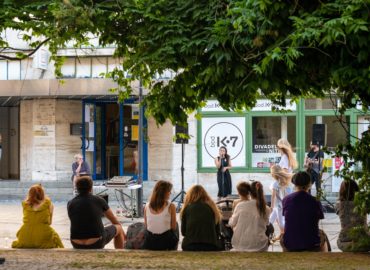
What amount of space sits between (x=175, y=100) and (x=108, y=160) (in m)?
16.9

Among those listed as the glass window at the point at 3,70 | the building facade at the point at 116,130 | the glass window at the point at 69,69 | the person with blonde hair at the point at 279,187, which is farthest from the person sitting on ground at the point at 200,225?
the glass window at the point at 3,70

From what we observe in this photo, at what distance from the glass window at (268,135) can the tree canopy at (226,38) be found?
14360 millimetres

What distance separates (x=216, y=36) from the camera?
8188 mm

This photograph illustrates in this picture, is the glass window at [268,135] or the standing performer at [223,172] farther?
the glass window at [268,135]

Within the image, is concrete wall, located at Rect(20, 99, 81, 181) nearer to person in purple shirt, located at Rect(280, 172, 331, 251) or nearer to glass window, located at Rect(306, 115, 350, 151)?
glass window, located at Rect(306, 115, 350, 151)

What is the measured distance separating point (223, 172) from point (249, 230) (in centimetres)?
1188

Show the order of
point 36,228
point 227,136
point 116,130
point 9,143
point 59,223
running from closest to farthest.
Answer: point 36,228 < point 59,223 < point 227,136 < point 116,130 < point 9,143

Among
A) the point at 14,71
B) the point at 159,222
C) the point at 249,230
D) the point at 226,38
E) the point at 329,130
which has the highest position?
the point at 14,71

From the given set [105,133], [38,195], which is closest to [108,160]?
[105,133]

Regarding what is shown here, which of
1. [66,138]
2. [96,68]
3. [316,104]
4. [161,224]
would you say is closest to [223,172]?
[316,104]

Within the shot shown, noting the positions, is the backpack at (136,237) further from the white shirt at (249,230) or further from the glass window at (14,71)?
the glass window at (14,71)

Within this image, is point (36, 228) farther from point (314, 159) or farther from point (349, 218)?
point (314, 159)

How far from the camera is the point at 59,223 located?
17.6m

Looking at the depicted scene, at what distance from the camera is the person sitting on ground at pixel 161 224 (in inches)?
417
